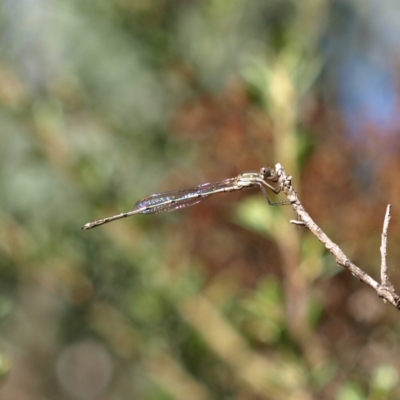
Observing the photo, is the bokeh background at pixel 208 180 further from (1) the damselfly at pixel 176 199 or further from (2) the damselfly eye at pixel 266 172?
(2) the damselfly eye at pixel 266 172

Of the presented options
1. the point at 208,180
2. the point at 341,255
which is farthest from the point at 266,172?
the point at 208,180

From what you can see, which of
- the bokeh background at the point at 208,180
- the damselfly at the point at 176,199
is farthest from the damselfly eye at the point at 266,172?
the bokeh background at the point at 208,180

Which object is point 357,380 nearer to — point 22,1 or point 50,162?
point 50,162

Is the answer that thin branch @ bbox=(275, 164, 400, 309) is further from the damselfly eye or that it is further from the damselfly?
the damselfly

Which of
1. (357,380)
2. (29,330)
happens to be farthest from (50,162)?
(29,330)

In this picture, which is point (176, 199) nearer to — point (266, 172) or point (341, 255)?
point (266, 172)

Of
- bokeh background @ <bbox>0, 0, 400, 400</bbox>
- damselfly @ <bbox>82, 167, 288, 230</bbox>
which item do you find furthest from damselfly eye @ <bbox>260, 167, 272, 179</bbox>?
bokeh background @ <bbox>0, 0, 400, 400</bbox>
